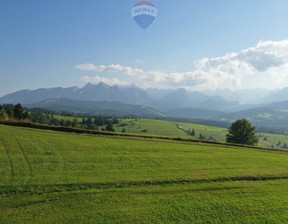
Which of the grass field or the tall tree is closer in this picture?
the grass field

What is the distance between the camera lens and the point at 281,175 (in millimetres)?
26750

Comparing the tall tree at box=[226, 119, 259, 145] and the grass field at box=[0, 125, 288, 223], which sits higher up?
the tall tree at box=[226, 119, 259, 145]

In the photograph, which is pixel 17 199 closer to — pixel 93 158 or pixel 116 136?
pixel 93 158

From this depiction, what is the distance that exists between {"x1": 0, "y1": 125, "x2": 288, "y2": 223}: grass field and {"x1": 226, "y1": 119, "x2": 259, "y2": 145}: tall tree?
119 ft

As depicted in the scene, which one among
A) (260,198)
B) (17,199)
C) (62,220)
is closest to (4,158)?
(17,199)

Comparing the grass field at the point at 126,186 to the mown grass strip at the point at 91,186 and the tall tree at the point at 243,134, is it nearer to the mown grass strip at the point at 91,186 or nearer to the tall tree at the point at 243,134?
the mown grass strip at the point at 91,186

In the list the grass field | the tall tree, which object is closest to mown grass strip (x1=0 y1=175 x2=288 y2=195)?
the grass field

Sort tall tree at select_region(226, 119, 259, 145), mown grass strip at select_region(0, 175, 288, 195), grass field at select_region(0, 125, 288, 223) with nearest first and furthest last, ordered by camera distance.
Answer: grass field at select_region(0, 125, 288, 223) < mown grass strip at select_region(0, 175, 288, 195) < tall tree at select_region(226, 119, 259, 145)

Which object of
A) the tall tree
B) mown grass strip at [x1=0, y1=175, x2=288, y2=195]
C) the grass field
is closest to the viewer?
the grass field

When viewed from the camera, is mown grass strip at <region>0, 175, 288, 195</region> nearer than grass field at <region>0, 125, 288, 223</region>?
No

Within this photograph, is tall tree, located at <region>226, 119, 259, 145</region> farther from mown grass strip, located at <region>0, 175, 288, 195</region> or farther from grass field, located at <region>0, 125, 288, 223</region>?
mown grass strip, located at <region>0, 175, 288, 195</region>

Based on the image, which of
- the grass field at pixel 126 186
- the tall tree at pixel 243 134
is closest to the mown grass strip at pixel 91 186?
the grass field at pixel 126 186

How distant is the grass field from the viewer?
15219 millimetres

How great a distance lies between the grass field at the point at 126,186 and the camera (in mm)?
15219
